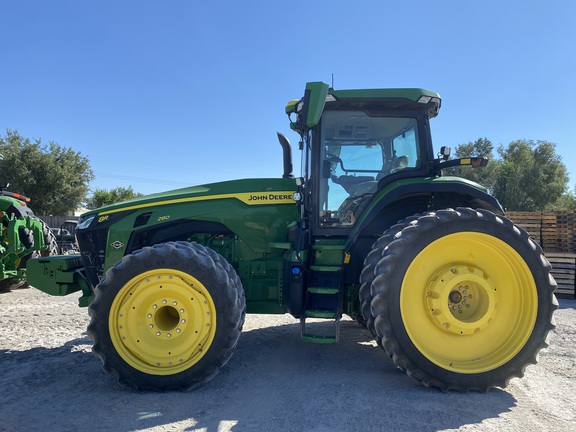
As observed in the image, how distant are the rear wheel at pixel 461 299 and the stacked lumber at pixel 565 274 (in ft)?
21.4

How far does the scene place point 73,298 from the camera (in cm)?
786

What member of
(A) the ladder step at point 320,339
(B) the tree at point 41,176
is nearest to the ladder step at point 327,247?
(A) the ladder step at point 320,339

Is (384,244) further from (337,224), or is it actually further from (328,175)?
(328,175)

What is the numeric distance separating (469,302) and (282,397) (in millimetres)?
1854

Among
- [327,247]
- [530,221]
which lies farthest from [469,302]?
[530,221]

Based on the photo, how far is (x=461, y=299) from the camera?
359cm

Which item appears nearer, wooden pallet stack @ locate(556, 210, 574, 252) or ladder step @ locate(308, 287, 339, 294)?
ladder step @ locate(308, 287, 339, 294)

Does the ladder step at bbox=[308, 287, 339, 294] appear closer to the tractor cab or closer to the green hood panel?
the tractor cab

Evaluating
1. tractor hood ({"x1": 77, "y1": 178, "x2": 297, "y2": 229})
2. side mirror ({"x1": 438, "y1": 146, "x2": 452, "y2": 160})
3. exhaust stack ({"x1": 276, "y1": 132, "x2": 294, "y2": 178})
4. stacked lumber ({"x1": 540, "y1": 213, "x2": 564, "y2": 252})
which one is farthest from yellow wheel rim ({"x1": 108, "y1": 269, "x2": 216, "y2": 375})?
stacked lumber ({"x1": 540, "y1": 213, "x2": 564, "y2": 252})

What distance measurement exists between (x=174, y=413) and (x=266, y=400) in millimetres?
702

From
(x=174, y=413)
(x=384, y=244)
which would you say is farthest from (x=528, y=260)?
(x=174, y=413)

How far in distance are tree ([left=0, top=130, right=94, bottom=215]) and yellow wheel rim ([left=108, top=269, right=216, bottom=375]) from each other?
1043 inches

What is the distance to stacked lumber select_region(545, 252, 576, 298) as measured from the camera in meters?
8.73

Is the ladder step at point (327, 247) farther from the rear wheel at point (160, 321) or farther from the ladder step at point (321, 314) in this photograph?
the rear wheel at point (160, 321)
